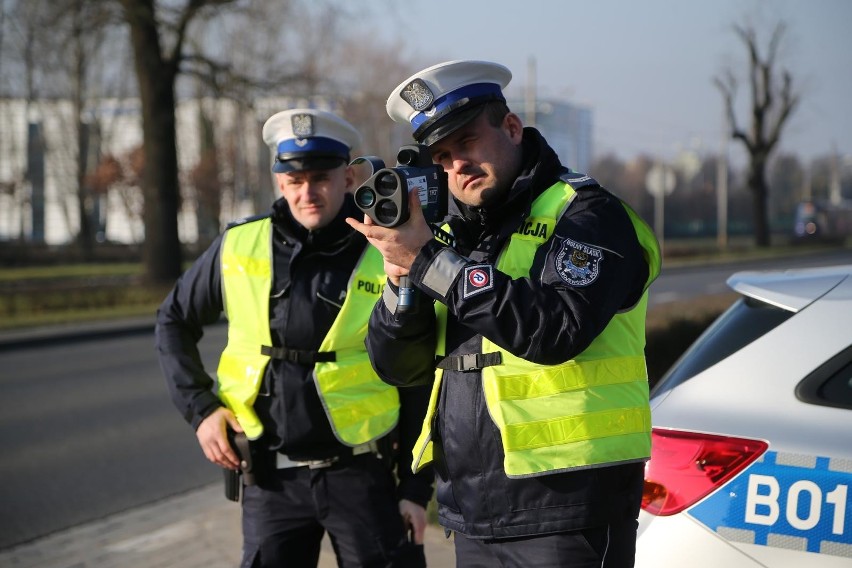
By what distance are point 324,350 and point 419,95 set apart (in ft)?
3.63

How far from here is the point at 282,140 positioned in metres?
3.36

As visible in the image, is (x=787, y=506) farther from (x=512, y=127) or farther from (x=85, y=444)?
(x=85, y=444)

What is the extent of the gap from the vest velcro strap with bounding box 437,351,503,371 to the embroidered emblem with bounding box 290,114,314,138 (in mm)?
1291

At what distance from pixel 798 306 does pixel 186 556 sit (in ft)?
10.9

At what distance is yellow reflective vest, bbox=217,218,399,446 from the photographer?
10.2 ft

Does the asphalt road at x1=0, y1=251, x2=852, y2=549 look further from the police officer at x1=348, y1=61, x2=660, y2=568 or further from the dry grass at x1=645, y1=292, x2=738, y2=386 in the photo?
the police officer at x1=348, y1=61, x2=660, y2=568

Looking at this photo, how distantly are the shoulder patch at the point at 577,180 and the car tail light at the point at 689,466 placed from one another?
0.89 m

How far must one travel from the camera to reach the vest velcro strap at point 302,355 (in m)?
3.13

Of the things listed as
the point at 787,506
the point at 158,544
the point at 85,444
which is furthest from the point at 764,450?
the point at 85,444

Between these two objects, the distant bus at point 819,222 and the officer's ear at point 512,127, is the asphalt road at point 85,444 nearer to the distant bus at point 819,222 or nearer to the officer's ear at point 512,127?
the officer's ear at point 512,127

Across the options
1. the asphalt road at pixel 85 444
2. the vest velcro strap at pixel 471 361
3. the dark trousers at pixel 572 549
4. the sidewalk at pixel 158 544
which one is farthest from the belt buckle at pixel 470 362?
the asphalt road at pixel 85 444

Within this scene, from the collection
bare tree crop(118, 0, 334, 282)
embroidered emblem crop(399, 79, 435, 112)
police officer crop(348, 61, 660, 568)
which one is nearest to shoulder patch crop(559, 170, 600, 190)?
police officer crop(348, 61, 660, 568)

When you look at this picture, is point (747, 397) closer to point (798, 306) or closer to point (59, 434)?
point (798, 306)

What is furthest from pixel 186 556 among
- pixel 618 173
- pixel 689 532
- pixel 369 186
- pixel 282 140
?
pixel 618 173
